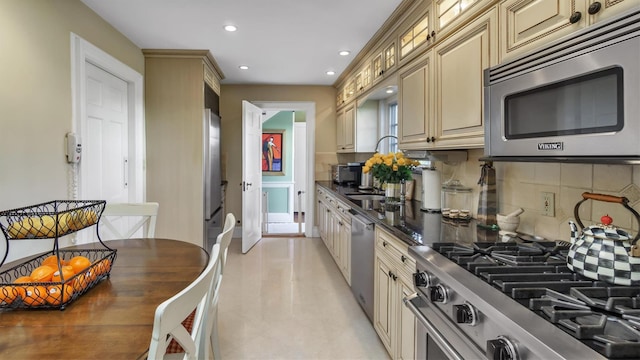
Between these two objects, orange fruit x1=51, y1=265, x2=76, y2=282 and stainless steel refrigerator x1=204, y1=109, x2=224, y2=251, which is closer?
orange fruit x1=51, y1=265, x2=76, y2=282

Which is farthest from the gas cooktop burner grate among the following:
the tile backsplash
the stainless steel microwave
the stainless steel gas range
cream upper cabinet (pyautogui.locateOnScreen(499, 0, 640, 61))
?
cream upper cabinet (pyautogui.locateOnScreen(499, 0, 640, 61))

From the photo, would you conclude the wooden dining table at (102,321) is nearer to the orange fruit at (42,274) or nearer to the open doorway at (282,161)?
the orange fruit at (42,274)

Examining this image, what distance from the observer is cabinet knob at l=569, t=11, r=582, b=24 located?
1120 mm

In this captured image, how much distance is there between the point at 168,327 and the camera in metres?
0.73

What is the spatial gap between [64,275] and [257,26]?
2567 millimetres

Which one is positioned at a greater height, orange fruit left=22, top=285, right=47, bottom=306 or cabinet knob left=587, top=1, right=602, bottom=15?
cabinet knob left=587, top=1, right=602, bottom=15

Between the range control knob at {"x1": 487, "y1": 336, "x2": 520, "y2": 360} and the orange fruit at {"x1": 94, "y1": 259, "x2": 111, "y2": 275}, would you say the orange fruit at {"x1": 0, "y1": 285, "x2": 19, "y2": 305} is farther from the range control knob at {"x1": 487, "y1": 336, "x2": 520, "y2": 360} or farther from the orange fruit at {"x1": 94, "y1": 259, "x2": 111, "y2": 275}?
the range control knob at {"x1": 487, "y1": 336, "x2": 520, "y2": 360}

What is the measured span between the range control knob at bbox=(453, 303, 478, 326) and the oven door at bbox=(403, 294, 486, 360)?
67 millimetres

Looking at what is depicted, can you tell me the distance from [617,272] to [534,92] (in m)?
0.62

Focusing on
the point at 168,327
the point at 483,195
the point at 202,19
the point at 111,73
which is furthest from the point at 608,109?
the point at 111,73

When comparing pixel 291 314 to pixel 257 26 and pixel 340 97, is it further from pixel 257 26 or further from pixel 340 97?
pixel 340 97

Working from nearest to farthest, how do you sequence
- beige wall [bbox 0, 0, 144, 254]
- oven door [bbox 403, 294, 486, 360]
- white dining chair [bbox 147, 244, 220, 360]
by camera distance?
white dining chair [bbox 147, 244, 220, 360]
oven door [bbox 403, 294, 486, 360]
beige wall [bbox 0, 0, 144, 254]

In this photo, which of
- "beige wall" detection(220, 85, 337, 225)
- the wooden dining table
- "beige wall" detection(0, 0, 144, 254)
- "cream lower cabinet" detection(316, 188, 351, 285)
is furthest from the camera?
"beige wall" detection(220, 85, 337, 225)

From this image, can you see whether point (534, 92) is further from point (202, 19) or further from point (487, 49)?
point (202, 19)
